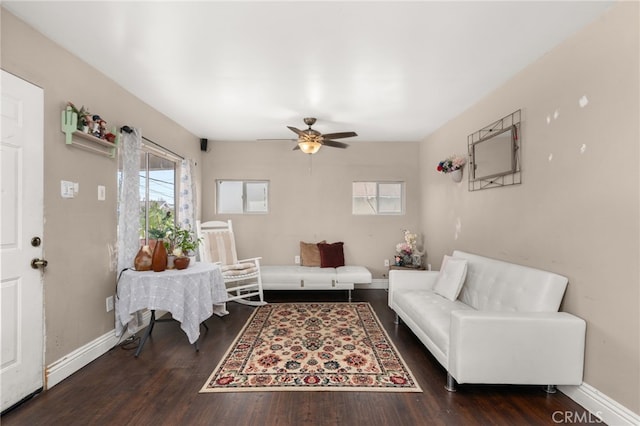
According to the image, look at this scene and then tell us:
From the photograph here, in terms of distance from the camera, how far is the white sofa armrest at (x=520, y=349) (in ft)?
6.57

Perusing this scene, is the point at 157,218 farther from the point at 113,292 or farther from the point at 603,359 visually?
the point at 603,359

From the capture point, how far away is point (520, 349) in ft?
6.61

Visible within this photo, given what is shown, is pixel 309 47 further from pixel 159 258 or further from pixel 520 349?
pixel 520 349

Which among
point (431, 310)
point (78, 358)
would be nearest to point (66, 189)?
point (78, 358)

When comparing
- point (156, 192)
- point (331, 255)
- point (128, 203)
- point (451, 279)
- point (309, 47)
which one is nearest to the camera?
point (309, 47)

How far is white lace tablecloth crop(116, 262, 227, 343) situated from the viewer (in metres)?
2.73

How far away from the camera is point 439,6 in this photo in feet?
6.10

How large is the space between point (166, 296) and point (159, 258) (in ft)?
1.19

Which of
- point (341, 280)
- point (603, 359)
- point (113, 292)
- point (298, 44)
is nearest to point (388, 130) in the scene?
point (341, 280)

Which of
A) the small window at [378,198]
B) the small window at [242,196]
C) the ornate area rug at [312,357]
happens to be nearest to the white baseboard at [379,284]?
the small window at [378,198]

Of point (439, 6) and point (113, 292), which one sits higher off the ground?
point (439, 6)

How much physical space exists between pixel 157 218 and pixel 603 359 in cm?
418

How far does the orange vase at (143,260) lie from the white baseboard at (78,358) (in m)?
0.63

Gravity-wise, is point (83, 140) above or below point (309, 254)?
above
